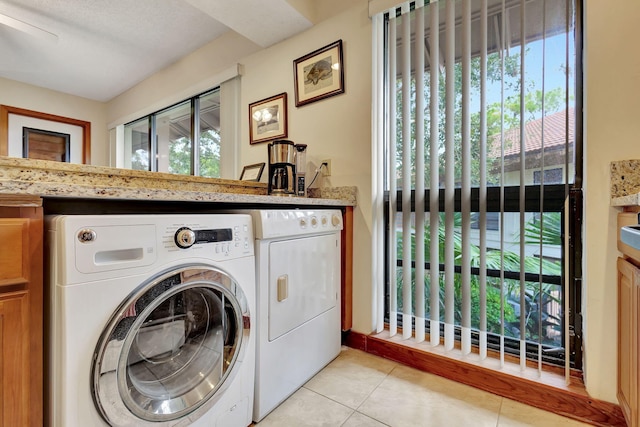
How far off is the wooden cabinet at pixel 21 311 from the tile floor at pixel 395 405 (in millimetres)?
766

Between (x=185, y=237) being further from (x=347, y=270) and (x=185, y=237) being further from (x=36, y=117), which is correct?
(x=36, y=117)

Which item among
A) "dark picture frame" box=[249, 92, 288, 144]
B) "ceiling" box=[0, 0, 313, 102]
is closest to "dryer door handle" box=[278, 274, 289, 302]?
"dark picture frame" box=[249, 92, 288, 144]

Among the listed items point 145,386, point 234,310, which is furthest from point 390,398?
point 145,386

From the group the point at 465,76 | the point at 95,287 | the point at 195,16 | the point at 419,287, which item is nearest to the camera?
the point at 95,287

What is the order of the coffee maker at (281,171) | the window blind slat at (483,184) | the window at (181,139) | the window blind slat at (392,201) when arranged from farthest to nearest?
the window at (181,139)
the coffee maker at (281,171)
the window blind slat at (392,201)
the window blind slat at (483,184)

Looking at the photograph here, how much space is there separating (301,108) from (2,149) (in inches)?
81.0

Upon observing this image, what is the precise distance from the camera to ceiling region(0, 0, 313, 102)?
1.90m

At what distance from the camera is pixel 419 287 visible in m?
1.56

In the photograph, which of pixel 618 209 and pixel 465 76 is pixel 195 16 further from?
pixel 618 209

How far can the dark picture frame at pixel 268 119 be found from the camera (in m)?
2.14

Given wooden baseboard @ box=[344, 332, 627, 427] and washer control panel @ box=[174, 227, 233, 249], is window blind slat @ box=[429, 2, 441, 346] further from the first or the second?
washer control panel @ box=[174, 227, 233, 249]

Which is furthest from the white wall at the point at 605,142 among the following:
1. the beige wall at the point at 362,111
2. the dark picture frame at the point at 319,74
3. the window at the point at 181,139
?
the window at the point at 181,139

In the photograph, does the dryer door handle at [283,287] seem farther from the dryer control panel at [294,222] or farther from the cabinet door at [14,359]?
the cabinet door at [14,359]

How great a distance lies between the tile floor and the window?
1.97m
